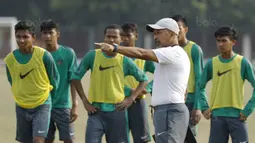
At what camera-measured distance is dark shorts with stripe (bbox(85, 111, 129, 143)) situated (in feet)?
29.7

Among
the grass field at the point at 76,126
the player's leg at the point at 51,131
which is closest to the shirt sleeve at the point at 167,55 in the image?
the player's leg at the point at 51,131

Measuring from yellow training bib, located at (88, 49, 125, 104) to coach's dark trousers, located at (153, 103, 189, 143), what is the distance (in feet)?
4.44

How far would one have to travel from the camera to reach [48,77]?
9.35 m

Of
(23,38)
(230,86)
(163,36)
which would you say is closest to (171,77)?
(163,36)

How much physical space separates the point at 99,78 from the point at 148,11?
161 ft

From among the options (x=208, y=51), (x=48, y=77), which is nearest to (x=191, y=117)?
(x=48, y=77)

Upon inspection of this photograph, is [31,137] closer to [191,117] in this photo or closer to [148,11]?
[191,117]

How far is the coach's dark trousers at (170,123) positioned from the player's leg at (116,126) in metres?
1.36

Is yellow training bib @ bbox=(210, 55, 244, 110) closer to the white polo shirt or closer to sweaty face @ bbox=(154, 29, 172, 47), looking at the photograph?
the white polo shirt

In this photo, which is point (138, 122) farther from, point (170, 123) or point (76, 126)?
point (76, 126)

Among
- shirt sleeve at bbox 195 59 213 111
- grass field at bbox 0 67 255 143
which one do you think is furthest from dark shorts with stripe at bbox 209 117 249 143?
grass field at bbox 0 67 255 143

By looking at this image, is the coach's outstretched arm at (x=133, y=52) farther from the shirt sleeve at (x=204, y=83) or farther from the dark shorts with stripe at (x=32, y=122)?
the dark shorts with stripe at (x=32, y=122)

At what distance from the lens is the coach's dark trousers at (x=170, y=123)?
7875 millimetres

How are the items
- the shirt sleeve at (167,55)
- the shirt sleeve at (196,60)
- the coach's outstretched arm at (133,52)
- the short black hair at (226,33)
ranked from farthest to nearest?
the shirt sleeve at (196,60), the short black hair at (226,33), the shirt sleeve at (167,55), the coach's outstretched arm at (133,52)
